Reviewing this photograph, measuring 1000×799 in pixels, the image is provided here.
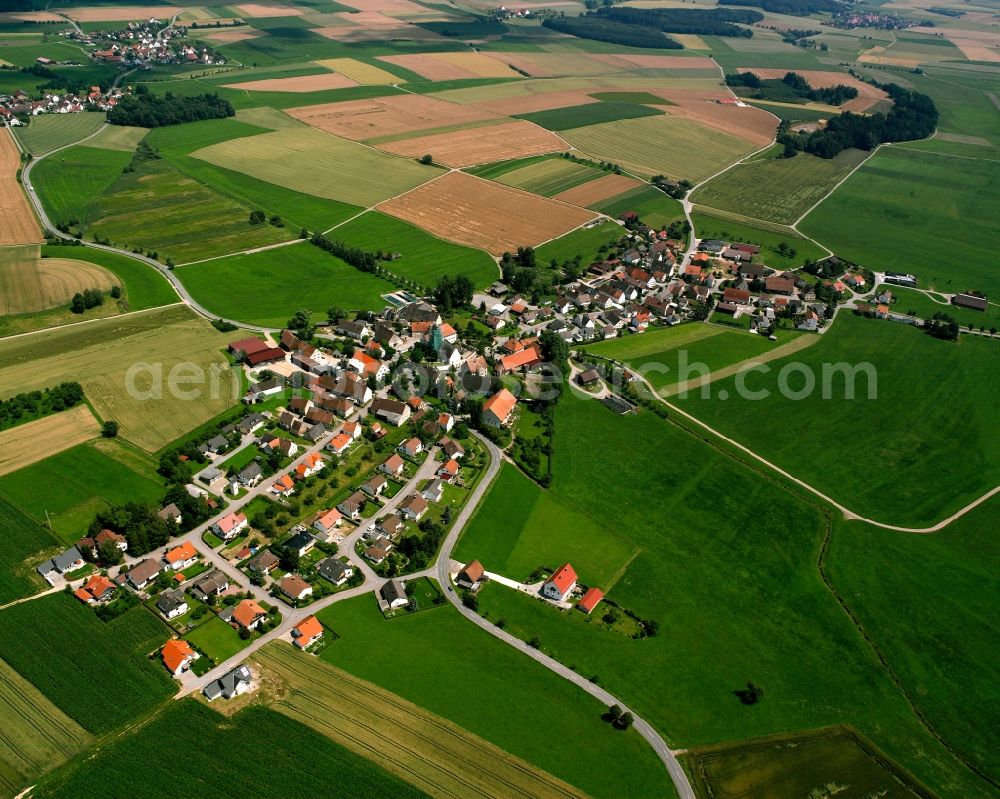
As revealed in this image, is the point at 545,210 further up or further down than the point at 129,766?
further up

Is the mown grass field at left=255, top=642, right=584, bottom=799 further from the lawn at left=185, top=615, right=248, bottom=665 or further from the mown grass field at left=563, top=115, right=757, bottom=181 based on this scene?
the mown grass field at left=563, top=115, right=757, bottom=181

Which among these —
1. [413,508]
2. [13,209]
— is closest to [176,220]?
[13,209]

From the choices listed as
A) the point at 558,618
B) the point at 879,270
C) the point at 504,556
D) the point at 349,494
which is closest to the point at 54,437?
the point at 349,494

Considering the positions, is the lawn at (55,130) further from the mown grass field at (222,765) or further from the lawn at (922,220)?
the lawn at (922,220)

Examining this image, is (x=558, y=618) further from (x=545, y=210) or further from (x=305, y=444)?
(x=545, y=210)

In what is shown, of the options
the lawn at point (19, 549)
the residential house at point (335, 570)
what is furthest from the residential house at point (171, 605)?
the residential house at point (335, 570)

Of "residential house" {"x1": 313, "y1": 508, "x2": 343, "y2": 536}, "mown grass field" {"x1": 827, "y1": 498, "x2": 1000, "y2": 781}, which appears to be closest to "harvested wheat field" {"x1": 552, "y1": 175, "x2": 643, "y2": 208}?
"mown grass field" {"x1": 827, "y1": 498, "x2": 1000, "y2": 781}
